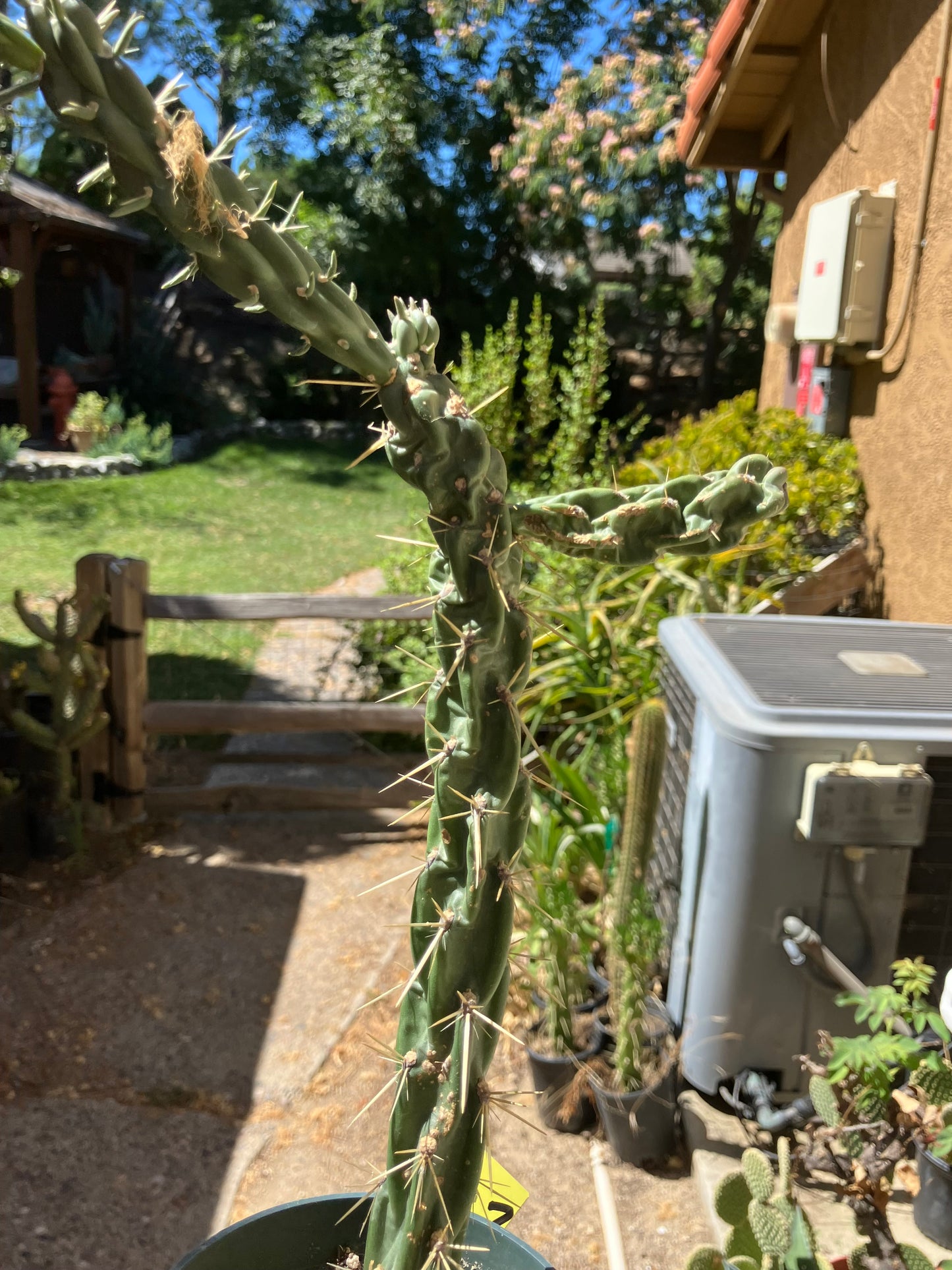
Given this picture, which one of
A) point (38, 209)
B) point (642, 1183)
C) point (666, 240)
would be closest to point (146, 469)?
point (38, 209)

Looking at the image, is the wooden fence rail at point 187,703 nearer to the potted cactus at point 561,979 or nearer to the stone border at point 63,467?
the potted cactus at point 561,979

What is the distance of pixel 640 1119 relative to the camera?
2.82m

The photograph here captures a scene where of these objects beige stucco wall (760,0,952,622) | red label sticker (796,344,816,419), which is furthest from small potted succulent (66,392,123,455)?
beige stucco wall (760,0,952,622)

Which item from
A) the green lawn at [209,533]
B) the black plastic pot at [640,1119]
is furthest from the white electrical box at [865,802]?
the green lawn at [209,533]

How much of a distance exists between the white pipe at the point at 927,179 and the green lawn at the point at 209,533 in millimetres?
3095

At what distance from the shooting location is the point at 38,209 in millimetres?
12828

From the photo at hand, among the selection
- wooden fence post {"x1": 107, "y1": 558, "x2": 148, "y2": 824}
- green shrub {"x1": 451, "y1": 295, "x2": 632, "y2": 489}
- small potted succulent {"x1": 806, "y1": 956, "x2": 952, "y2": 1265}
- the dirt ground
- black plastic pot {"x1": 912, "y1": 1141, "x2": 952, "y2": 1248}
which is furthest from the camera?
green shrub {"x1": 451, "y1": 295, "x2": 632, "y2": 489}

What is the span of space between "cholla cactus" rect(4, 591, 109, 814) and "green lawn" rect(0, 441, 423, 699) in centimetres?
192

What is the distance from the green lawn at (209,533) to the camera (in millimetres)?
7355

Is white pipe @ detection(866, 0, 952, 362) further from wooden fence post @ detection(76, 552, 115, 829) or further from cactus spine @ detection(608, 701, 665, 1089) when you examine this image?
wooden fence post @ detection(76, 552, 115, 829)

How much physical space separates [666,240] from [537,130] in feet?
7.39

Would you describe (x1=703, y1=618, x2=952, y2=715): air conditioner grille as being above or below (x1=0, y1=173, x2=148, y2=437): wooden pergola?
below

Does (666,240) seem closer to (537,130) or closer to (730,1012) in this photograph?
(537,130)

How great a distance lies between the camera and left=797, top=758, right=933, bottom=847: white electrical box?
2324 mm
